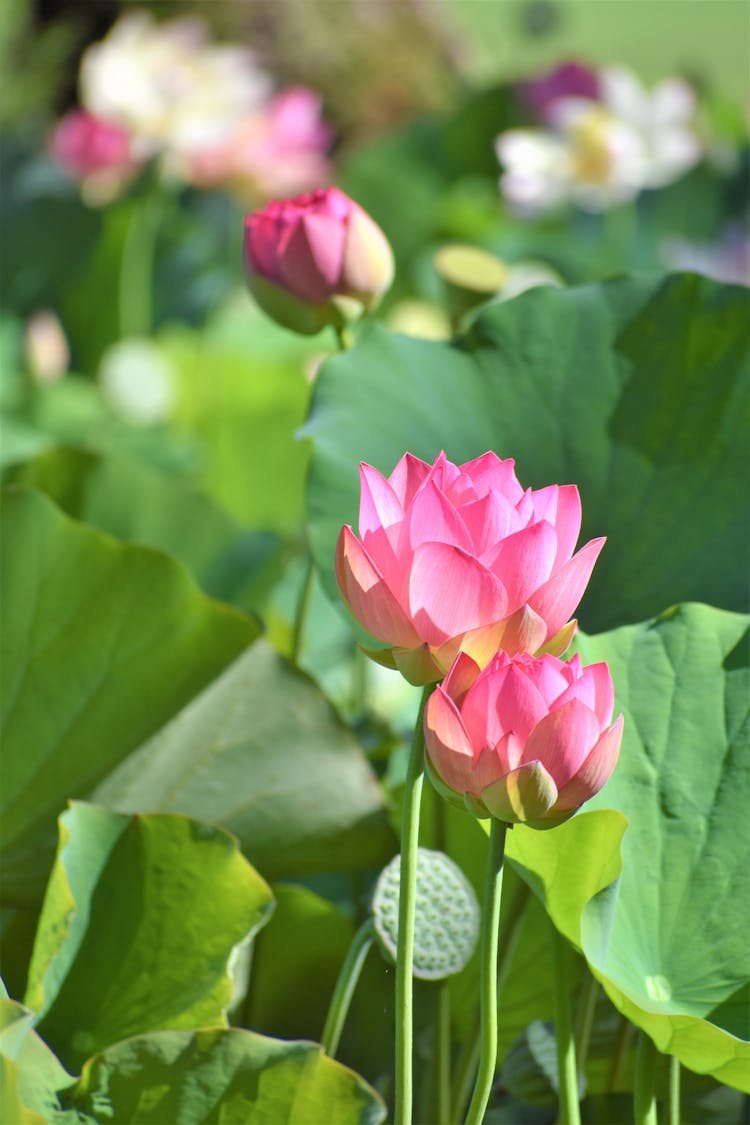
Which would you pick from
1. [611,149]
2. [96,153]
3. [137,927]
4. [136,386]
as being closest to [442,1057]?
[137,927]

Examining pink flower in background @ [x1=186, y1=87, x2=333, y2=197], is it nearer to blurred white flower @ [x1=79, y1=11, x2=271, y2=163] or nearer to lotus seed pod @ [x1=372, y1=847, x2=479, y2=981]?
blurred white flower @ [x1=79, y1=11, x2=271, y2=163]

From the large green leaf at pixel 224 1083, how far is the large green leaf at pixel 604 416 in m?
0.23

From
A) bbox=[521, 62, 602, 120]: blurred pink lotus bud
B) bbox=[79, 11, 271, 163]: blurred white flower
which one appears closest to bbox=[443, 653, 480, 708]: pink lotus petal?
bbox=[79, 11, 271, 163]: blurred white flower

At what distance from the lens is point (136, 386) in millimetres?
1377

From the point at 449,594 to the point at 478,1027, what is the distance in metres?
0.25

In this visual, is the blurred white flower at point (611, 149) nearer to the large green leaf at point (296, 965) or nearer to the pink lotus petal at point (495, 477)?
the large green leaf at point (296, 965)

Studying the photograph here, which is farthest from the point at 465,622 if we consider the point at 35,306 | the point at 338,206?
the point at 35,306

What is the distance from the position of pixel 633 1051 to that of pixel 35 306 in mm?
1294

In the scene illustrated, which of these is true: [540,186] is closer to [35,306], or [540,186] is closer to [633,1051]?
[35,306]

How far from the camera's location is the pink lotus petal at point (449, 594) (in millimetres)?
333

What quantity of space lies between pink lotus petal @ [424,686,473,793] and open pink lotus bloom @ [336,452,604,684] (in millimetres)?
18

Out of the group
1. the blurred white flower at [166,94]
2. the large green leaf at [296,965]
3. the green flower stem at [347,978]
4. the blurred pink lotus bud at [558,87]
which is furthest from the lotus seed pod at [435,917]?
the blurred pink lotus bud at [558,87]

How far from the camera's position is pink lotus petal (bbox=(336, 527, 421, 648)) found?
0.34 metres

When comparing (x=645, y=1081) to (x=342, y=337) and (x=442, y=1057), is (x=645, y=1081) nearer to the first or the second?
(x=442, y=1057)
